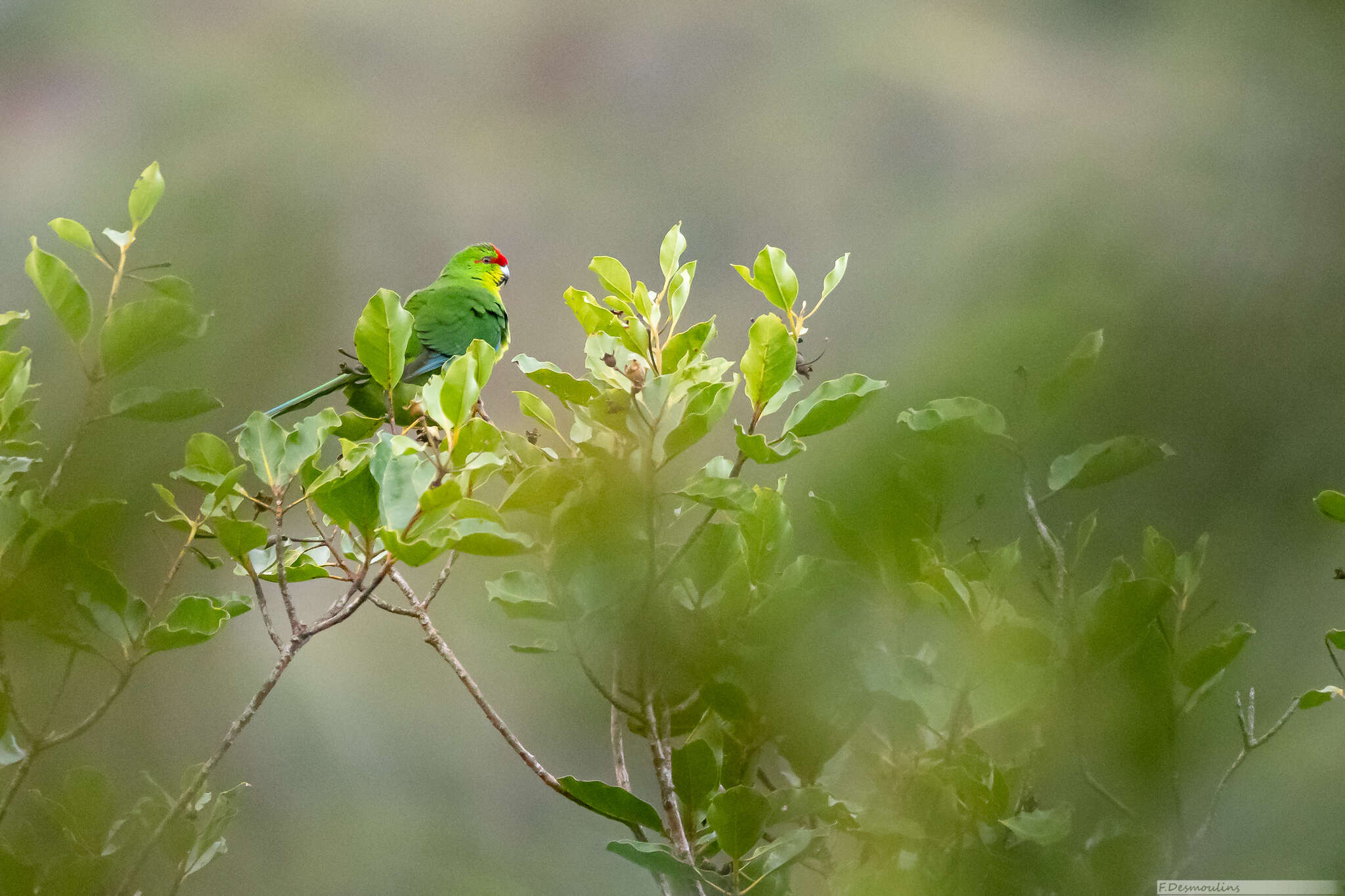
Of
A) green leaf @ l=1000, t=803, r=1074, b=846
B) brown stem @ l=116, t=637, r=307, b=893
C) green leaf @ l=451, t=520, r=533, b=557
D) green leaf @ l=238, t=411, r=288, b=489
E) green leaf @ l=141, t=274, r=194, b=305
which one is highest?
green leaf @ l=141, t=274, r=194, b=305

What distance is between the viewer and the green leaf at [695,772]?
0.50m

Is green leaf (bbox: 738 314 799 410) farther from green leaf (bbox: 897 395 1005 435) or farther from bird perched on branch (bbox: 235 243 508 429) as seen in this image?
bird perched on branch (bbox: 235 243 508 429)

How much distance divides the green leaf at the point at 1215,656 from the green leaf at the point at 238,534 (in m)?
0.55

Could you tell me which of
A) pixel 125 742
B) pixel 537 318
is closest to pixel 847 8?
pixel 537 318

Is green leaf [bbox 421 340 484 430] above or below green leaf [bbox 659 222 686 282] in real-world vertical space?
below

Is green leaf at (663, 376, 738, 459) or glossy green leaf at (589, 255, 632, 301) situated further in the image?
glossy green leaf at (589, 255, 632, 301)

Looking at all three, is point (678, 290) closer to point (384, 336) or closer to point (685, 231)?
point (384, 336)

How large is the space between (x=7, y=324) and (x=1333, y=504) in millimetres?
943

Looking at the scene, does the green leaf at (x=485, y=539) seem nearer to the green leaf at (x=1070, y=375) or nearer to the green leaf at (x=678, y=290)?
the green leaf at (x=678, y=290)

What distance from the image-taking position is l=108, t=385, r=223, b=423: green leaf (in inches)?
25.4

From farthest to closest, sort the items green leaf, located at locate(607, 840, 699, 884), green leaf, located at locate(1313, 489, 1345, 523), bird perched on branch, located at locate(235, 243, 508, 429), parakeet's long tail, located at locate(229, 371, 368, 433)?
bird perched on branch, located at locate(235, 243, 508, 429), parakeet's long tail, located at locate(229, 371, 368, 433), green leaf, located at locate(1313, 489, 1345, 523), green leaf, located at locate(607, 840, 699, 884)

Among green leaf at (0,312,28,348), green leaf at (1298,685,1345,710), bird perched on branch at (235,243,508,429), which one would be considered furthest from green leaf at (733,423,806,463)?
bird perched on branch at (235,243,508,429)

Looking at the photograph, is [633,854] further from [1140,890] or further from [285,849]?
[285,849]

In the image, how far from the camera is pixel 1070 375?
526 mm
